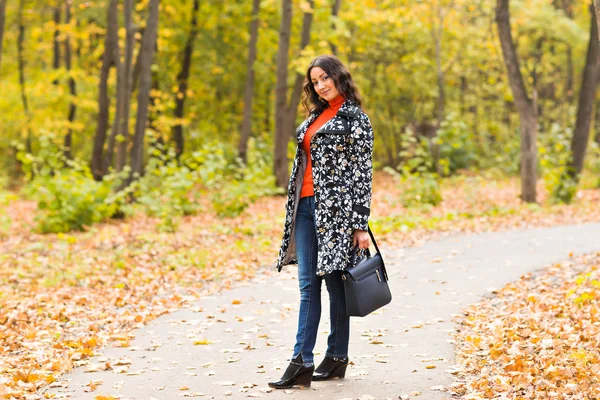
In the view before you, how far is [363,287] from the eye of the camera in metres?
5.21

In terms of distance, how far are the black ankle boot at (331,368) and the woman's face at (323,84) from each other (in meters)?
1.89

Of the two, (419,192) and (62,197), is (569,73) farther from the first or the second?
(62,197)

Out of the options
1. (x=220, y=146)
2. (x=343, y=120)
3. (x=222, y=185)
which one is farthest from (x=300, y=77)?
(x=343, y=120)

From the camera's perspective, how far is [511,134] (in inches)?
1205

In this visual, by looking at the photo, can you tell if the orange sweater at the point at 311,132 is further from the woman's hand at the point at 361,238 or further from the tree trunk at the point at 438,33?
the tree trunk at the point at 438,33

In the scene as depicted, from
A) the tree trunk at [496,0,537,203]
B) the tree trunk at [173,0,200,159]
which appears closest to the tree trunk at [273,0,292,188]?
the tree trunk at [496,0,537,203]

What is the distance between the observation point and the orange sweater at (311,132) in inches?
211

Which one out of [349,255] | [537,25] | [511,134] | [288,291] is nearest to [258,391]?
[349,255]

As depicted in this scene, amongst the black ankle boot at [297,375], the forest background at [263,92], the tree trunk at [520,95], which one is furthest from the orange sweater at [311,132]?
the tree trunk at [520,95]

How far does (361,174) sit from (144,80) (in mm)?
12474

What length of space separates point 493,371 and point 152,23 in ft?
41.8

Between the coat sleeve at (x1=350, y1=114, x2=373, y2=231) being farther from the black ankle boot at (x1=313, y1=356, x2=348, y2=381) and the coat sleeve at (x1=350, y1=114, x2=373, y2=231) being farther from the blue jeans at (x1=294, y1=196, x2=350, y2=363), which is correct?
the black ankle boot at (x1=313, y1=356, x2=348, y2=381)

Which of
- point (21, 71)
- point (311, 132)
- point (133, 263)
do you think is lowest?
point (133, 263)

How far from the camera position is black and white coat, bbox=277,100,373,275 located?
17.2ft
